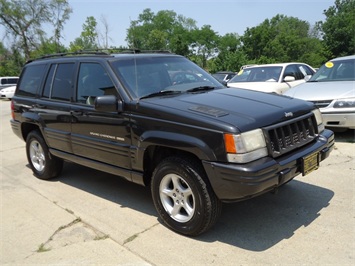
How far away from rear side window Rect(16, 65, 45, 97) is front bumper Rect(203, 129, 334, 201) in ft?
11.6

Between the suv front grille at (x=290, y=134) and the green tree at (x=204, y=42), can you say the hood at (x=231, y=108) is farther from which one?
the green tree at (x=204, y=42)

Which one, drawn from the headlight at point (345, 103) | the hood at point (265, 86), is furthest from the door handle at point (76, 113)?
the hood at point (265, 86)

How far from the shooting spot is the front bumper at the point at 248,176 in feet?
9.75

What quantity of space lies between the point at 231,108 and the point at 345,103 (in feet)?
13.3

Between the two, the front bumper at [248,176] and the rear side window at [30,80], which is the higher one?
the rear side window at [30,80]

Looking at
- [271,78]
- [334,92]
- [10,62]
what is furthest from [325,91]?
[10,62]

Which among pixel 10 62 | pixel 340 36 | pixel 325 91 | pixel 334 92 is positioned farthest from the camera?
pixel 10 62

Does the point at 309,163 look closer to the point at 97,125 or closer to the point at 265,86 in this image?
the point at 97,125

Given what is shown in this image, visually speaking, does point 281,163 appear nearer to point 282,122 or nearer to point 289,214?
point 282,122

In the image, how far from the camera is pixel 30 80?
5.72 metres

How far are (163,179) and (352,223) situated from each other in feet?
6.49

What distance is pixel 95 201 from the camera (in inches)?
182

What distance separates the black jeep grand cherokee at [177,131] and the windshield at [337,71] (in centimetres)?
423

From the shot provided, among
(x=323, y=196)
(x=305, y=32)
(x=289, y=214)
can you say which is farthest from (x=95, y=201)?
(x=305, y=32)
